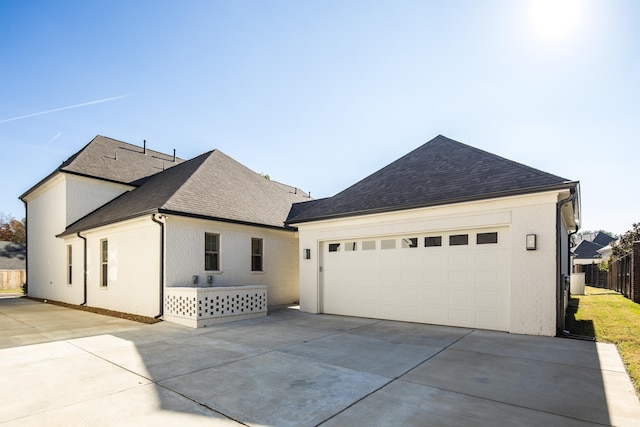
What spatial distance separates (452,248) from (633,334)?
414 cm

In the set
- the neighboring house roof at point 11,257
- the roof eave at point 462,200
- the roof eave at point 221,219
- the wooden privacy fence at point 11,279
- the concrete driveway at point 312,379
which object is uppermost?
the roof eave at point 462,200

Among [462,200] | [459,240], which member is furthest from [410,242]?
[462,200]

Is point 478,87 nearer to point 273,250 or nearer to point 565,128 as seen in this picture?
point 565,128

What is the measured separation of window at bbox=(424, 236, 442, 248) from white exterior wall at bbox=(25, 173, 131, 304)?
558 inches

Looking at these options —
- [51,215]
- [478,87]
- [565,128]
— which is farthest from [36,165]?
[565,128]

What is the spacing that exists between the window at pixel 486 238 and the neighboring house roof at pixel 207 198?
24.4ft

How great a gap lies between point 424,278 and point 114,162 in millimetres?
16058

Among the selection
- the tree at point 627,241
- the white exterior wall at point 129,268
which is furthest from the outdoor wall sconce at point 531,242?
the tree at point 627,241

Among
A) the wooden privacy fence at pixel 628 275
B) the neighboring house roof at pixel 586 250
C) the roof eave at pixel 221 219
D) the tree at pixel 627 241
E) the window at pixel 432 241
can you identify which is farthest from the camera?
the neighboring house roof at pixel 586 250

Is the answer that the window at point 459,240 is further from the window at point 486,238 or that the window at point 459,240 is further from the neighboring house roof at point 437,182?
the neighboring house roof at point 437,182

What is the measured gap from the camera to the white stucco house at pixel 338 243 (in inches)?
311

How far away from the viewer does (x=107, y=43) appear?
36.3 ft

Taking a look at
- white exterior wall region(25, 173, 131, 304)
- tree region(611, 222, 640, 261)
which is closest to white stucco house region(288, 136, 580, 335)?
white exterior wall region(25, 173, 131, 304)

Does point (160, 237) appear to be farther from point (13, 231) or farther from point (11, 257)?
point (13, 231)
